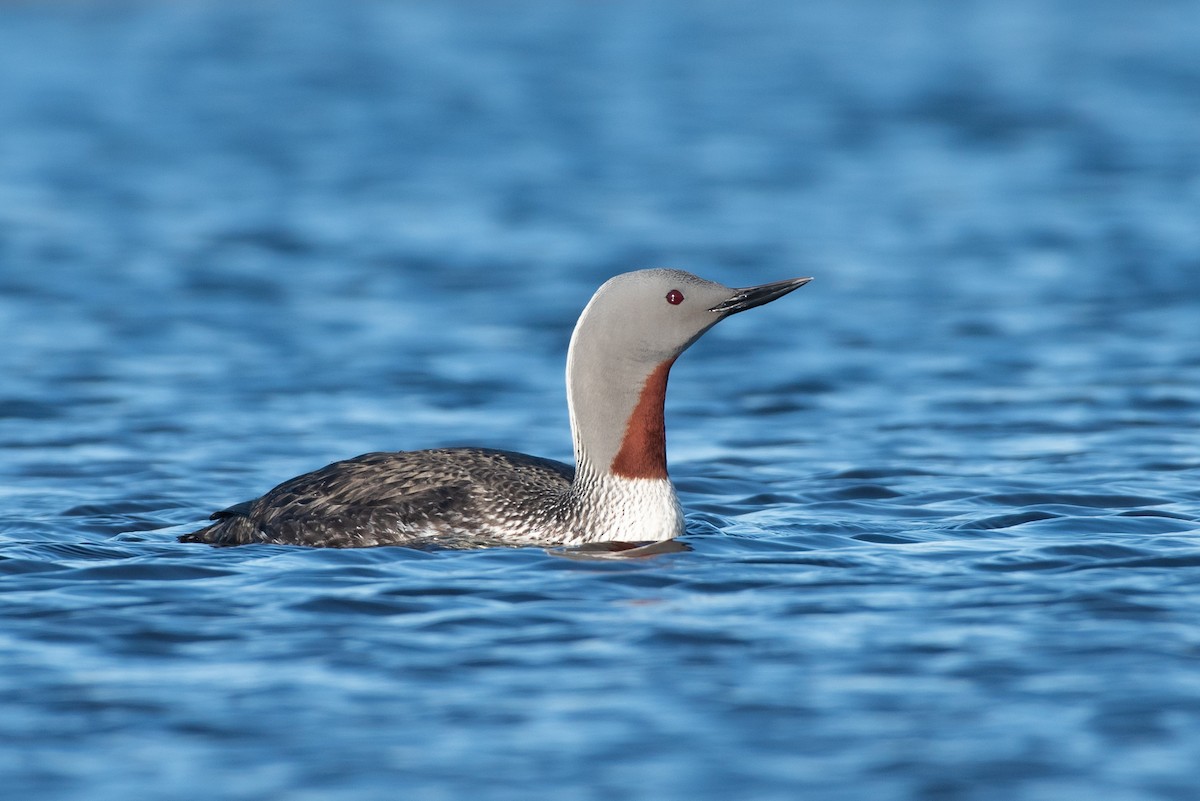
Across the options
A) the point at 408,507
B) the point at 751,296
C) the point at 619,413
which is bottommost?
the point at 408,507

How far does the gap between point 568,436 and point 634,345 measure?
2.92 meters

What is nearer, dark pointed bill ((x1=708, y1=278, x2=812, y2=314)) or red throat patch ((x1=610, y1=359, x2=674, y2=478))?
dark pointed bill ((x1=708, y1=278, x2=812, y2=314))

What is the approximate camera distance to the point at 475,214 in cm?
1727

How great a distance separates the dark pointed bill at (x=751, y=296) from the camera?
287 inches

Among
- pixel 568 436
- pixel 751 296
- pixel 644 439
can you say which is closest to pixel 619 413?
pixel 644 439

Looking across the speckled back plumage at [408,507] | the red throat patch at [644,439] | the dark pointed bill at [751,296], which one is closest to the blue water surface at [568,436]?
the speckled back plumage at [408,507]

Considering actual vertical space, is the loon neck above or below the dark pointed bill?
below

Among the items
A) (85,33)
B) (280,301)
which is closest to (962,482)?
(280,301)

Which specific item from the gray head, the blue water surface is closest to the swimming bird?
the gray head

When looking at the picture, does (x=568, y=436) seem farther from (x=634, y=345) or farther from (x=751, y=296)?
(x=751, y=296)

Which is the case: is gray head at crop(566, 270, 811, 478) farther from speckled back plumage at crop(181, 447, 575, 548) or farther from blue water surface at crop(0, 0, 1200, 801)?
blue water surface at crop(0, 0, 1200, 801)

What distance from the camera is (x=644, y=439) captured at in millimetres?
7488

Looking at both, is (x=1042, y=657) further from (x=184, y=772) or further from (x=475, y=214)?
(x=475, y=214)

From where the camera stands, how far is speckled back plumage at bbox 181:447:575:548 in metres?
7.39
